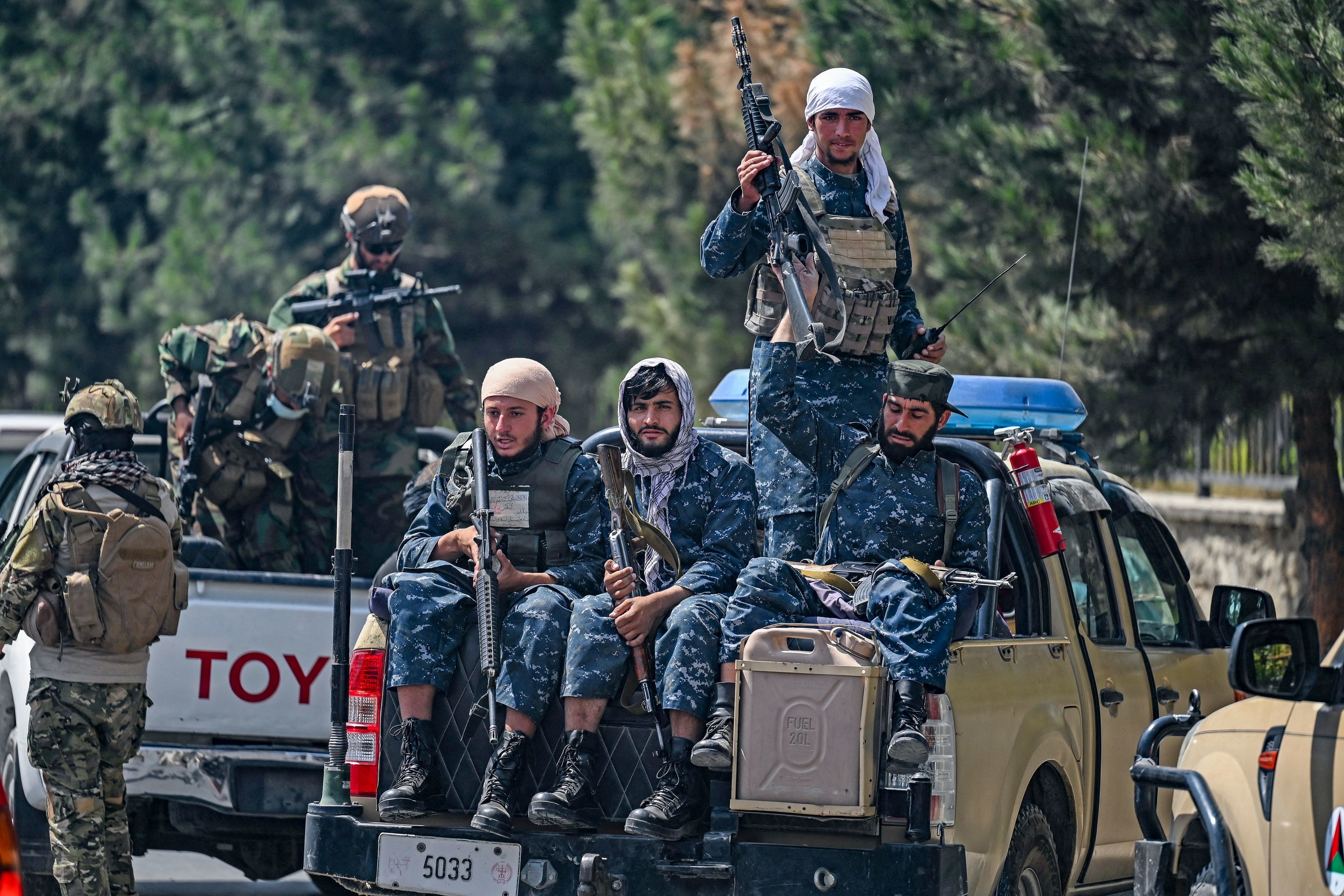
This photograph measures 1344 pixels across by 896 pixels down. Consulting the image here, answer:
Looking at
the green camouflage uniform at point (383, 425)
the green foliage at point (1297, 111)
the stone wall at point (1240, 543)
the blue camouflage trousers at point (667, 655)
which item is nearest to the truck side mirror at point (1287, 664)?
the blue camouflage trousers at point (667, 655)

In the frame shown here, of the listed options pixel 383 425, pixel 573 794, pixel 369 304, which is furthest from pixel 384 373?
pixel 573 794

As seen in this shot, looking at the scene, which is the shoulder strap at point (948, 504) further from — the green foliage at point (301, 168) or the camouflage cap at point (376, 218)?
the green foliage at point (301, 168)

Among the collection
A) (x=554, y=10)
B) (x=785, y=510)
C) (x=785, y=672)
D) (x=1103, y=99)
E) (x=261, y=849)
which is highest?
(x=554, y=10)

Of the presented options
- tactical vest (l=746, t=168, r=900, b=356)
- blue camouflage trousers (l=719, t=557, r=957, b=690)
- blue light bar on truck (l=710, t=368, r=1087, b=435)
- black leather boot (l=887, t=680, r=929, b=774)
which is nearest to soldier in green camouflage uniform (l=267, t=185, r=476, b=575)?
blue light bar on truck (l=710, t=368, r=1087, b=435)

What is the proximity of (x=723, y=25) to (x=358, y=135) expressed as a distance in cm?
658

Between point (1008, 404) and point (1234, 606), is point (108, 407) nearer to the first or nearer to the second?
point (1008, 404)

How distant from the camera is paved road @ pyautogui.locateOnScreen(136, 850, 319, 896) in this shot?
31.0ft

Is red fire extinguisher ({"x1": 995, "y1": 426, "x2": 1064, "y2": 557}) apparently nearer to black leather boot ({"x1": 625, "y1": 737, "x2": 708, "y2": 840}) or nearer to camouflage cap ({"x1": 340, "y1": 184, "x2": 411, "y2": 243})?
black leather boot ({"x1": 625, "y1": 737, "x2": 708, "y2": 840})

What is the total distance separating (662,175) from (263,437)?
1144 cm

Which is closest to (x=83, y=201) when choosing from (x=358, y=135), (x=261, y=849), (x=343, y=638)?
(x=358, y=135)

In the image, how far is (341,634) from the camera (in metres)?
6.29

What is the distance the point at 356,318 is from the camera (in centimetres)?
997

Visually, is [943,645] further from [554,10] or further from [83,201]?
[83,201]

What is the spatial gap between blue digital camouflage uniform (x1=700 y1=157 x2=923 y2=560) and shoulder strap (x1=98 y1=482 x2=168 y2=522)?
2.16 metres
